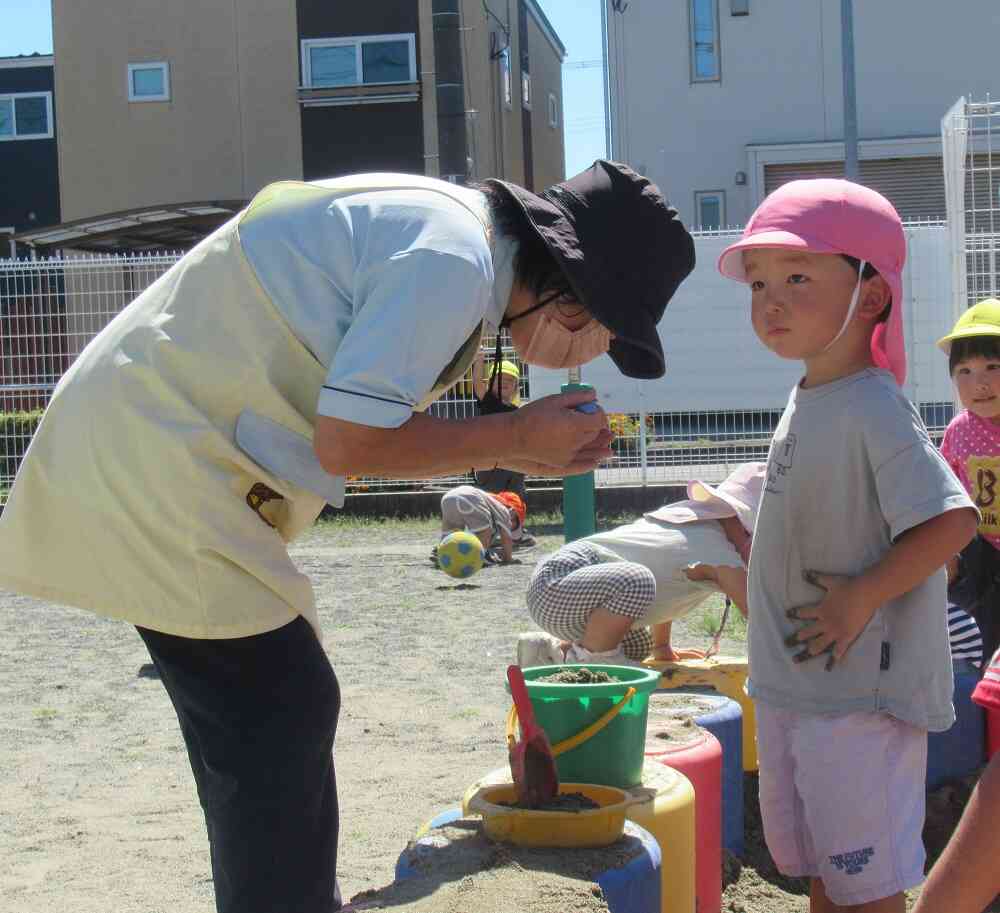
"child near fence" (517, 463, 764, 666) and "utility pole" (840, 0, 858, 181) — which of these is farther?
"utility pole" (840, 0, 858, 181)

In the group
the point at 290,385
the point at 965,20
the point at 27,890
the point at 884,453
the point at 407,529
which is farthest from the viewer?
the point at 965,20

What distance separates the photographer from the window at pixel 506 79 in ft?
77.0

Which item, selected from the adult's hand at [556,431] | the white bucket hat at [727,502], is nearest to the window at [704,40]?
the white bucket hat at [727,502]

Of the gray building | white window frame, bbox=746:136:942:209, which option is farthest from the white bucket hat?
the gray building

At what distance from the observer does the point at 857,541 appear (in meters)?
2.56

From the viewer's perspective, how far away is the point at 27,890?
3373mm

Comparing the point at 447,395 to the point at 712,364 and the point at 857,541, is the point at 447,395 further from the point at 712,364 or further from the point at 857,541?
the point at 857,541

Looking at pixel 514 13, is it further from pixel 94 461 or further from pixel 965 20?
pixel 94 461

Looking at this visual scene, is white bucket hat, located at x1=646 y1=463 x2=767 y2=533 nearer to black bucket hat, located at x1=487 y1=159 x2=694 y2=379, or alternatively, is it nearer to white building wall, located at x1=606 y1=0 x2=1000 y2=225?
black bucket hat, located at x1=487 y1=159 x2=694 y2=379

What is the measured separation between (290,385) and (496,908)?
862mm

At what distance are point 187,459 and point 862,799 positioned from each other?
1.40 m

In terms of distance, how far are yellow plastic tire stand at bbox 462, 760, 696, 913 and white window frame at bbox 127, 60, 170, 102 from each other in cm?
2041

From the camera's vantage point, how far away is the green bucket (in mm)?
2689

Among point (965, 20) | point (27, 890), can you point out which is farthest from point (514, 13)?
point (27, 890)
